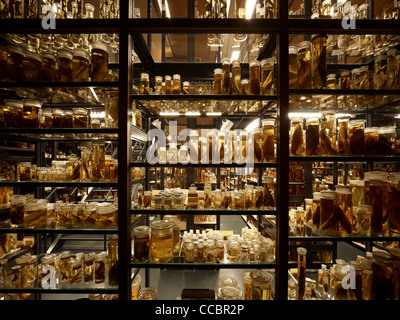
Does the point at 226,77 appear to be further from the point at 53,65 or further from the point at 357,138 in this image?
the point at 53,65

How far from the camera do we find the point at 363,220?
1463mm

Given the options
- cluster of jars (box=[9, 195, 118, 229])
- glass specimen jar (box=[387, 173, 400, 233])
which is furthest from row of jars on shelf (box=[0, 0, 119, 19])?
glass specimen jar (box=[387, 173, 400, 233])

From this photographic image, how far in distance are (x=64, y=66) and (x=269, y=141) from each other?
5.92 feet

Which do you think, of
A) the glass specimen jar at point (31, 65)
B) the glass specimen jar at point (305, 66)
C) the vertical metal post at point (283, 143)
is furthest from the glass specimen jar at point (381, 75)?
the glass specimen jar at point (31, 65)

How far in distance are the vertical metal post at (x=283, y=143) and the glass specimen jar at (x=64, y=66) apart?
1706 mm

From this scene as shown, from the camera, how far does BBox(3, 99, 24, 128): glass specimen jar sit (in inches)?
61.9

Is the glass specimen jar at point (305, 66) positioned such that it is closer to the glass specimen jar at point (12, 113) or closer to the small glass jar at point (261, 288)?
the small glass jar at point (261, 288)

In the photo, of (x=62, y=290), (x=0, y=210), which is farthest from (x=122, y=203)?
(x=0, y=210)

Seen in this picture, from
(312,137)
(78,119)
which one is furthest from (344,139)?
(78,119)

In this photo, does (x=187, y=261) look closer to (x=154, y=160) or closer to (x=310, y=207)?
(x=154, y=160)

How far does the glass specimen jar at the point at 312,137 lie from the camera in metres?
1.54

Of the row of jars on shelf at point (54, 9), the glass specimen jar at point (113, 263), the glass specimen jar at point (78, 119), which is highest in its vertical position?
the row of jars on shelf at point (54, 9)

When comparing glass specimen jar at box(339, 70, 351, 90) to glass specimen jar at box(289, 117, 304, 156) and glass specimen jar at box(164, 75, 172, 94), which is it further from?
glass specimen jar at box(164, 75, 172, 94)

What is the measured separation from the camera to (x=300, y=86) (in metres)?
1.54
